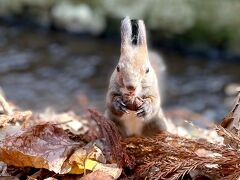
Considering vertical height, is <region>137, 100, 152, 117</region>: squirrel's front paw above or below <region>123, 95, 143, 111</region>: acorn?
below

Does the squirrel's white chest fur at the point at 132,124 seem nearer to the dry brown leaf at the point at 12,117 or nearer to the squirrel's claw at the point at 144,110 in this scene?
the squirrel's claw at the point at 144,110

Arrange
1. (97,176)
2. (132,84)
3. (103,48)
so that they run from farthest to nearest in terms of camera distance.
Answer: (103,48)
(132,84)
(97,176)

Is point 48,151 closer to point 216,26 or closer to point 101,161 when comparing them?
point 101,161

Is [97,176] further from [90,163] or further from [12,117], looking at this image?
[12,117]

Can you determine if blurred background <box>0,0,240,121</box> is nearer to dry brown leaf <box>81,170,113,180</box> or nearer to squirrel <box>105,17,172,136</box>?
squirrel <box>105,17,172,136</box>

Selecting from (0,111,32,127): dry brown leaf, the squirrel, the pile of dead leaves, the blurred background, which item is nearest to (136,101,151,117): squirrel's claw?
the squirrel

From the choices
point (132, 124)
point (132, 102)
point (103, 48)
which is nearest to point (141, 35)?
point (132, 102)
